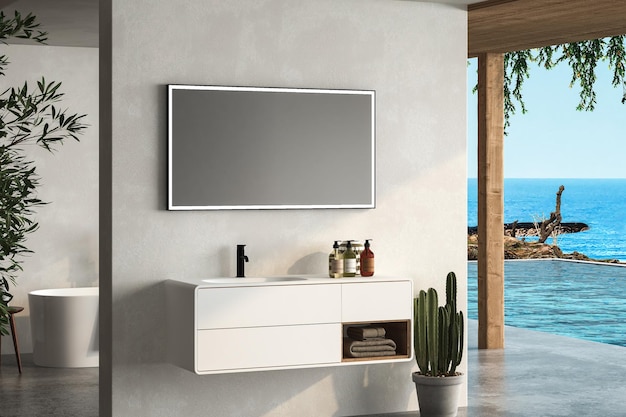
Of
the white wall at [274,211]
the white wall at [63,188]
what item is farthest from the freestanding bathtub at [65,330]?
the white wall at [274,211]

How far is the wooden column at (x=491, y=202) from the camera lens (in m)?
8.71

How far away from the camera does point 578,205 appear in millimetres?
26297

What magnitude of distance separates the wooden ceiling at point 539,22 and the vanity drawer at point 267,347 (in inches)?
90.7

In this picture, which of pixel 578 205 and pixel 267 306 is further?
pixel 578 205

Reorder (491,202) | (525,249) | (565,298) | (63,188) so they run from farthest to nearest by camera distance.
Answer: (525,249)
(565,298)
(491,202)
(63,188)

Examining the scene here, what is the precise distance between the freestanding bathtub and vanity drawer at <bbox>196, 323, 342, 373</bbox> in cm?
280

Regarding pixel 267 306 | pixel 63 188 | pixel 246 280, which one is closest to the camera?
pixel 267 306

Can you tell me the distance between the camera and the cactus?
6020mm

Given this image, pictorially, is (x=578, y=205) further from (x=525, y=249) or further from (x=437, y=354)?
(x=437, y=354)

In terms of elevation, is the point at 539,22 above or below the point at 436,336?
above

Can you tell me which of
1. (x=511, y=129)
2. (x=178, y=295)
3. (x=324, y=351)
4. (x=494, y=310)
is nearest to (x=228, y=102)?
(x=178, y=295)

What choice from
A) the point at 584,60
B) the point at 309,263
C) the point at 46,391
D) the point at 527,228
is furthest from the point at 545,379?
the point at 527,228

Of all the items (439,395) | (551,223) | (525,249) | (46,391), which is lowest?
(46,391)

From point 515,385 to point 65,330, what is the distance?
3335 mm
